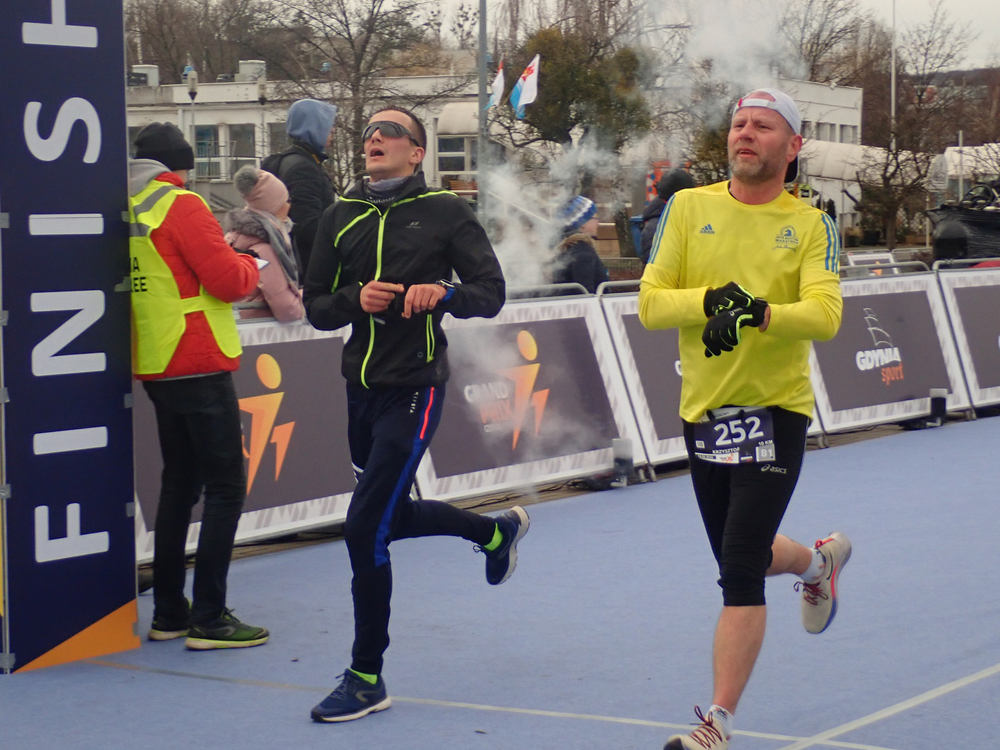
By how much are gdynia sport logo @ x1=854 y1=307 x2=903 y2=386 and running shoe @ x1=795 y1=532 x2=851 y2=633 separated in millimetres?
7107

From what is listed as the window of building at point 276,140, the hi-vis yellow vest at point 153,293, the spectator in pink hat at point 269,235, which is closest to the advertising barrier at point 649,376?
the spectator in pink hat at point 269,235

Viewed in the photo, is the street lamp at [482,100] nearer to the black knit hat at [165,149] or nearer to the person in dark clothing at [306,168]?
the person in dark clothing at [306,168]

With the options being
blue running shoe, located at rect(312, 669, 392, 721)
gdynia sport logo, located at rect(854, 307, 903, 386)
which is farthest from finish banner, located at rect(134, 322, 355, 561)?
gdynia sport logo, located at rect(854, 307, 903, 386)

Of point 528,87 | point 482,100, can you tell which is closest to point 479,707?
point 528,87

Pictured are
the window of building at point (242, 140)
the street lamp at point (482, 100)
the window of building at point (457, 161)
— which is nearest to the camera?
the street lamp at point (482, 100)

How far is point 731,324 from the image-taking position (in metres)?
3.80

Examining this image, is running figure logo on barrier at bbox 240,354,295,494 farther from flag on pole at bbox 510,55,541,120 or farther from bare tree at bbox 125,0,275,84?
bare tree at bbox 125,0,275,84

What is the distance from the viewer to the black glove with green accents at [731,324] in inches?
150

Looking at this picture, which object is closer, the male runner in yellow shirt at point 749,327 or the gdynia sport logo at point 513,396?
the male runner in yellow shirt at point 749,327

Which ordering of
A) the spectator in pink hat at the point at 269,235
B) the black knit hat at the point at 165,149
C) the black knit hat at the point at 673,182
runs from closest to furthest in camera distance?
the black knit hat at the point at 165,149
the spectator in pink hat at the point at 269,235
the black knit hat at the point at 673,182

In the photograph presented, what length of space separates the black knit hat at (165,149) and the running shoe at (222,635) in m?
1.81

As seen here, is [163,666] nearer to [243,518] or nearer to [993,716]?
[243,518]

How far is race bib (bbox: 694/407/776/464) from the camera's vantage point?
407 centimetres

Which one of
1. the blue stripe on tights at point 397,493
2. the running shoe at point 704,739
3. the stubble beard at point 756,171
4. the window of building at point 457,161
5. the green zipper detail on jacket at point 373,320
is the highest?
the window of building at point 457,161
